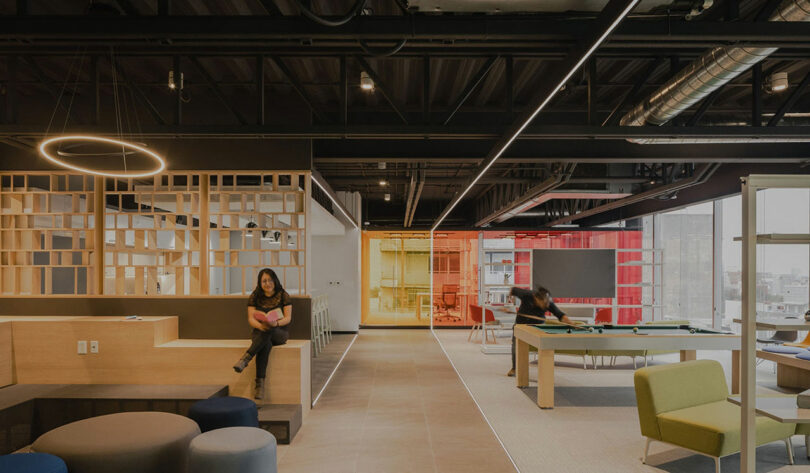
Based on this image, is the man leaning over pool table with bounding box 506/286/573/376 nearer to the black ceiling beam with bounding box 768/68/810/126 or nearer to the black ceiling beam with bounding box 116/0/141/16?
the black ceiling beam with bounding box 768/68/810/126

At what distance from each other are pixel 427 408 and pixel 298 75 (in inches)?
171

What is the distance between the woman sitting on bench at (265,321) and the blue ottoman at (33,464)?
2105mm

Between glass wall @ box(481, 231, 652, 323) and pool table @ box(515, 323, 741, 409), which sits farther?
glass wall @ box(481, 231, 652, 323)

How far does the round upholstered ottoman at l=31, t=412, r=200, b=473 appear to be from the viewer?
10.9 feet

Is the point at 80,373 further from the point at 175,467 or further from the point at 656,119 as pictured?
the point at 656,119

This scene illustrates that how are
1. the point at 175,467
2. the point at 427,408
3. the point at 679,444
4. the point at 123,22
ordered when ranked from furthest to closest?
the point at 427,408
the point at 679,444
the point at 175,467
the point at 123,22

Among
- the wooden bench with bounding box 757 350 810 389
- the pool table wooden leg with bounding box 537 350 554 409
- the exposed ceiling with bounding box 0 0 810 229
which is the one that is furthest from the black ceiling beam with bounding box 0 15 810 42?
the wooden bench with bounding box 757 350 810 389

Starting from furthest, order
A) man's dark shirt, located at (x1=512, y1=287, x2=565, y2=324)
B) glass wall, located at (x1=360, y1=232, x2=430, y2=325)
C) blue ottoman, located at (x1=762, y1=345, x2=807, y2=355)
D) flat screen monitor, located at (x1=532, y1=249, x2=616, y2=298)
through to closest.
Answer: glass wall, located at (x1=360, y1=232, x2=430, y2=325), flat screen monitor, located at (x1=532, y1=249, x2=616, y2=298), man's dark shirt, located at (x1=512, y1=287, x2=565, y2=324), blue ottoman, located at (x1=762, y1=345, x2=807, y2=355)

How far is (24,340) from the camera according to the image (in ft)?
18.4

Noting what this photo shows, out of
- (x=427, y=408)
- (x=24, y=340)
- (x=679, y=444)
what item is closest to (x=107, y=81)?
(x=24, y=340)

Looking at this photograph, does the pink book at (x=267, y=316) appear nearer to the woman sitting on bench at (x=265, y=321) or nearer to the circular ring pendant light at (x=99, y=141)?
the woman sitting on bench at (x=265, y=321)

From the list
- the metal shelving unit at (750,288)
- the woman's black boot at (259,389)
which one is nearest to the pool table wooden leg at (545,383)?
the metal shelving unit at (750,288)

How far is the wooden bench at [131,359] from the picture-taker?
18.0ft

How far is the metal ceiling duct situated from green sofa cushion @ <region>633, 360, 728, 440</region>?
245cm
